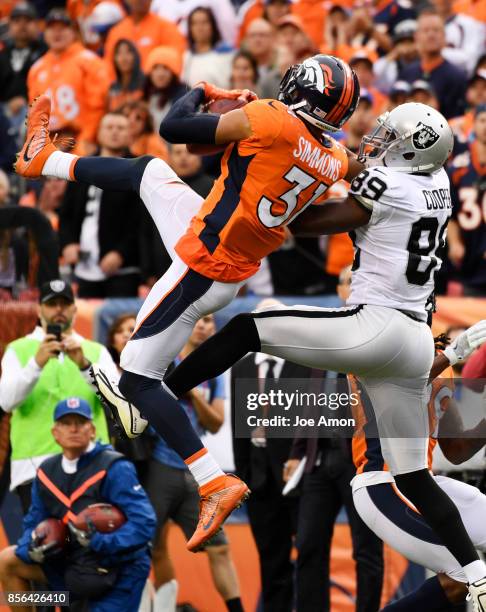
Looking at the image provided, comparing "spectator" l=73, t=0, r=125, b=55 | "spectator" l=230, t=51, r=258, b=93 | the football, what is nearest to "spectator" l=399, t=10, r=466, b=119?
"spectator" l=230, t=51, r=258, b=93

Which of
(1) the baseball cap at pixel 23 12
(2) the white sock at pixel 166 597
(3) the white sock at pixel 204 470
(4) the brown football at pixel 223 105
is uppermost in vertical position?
(1) the baseball cap at pixel 23 12

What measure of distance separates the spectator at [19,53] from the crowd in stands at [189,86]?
1 cm

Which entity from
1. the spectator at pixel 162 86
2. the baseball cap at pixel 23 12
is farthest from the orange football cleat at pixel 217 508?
the baseball cap at pixel 23 12

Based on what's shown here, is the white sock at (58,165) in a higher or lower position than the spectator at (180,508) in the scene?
higher

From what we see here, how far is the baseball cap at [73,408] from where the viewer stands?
7.64 m

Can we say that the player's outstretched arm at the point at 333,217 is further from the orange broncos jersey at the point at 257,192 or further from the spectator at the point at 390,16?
the spectator at the point at 390,16

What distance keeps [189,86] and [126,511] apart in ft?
14.9


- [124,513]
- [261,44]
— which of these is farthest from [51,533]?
[261,44]

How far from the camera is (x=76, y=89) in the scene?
12.0 m

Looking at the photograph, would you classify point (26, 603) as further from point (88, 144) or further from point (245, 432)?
point (88, 144)

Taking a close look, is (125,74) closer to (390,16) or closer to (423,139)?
(390,16)

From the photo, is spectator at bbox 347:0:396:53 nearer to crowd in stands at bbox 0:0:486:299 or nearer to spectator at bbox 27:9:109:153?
crowd in stands at bbox 0:0:486:299

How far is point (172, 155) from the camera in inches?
390

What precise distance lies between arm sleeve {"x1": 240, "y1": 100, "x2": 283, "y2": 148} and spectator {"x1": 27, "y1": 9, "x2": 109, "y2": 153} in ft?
19.1
